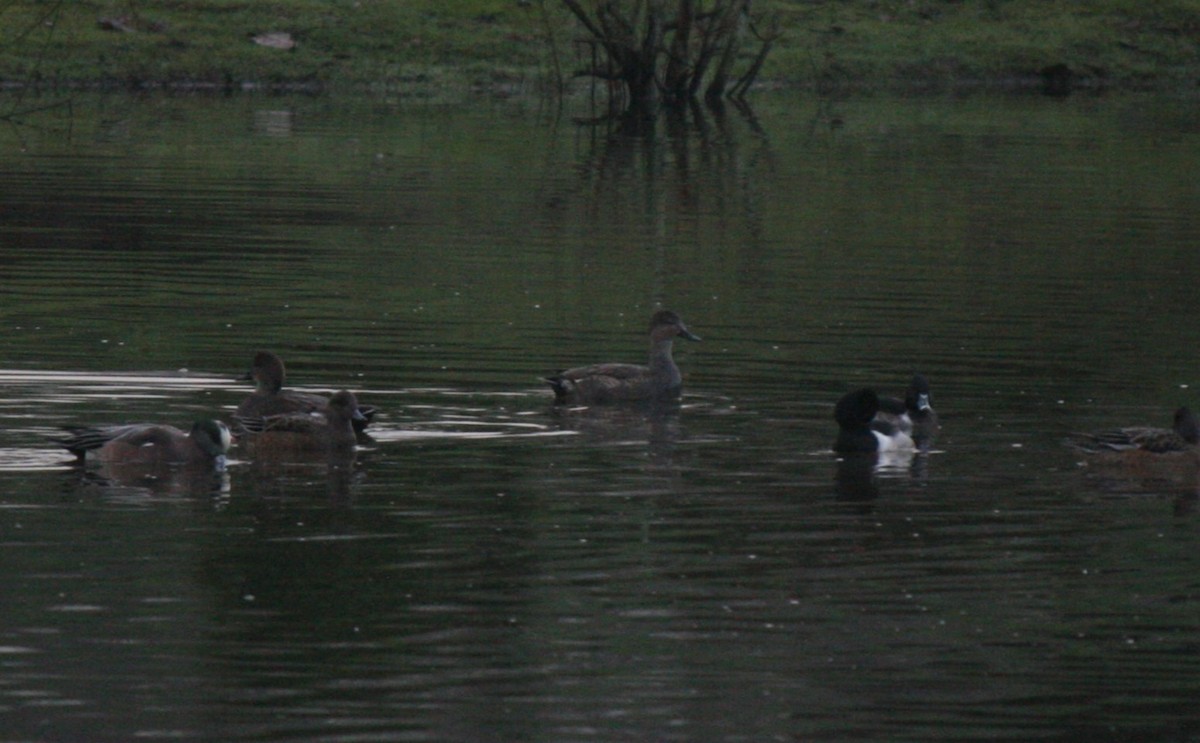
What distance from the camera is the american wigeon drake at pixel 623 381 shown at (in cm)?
1922

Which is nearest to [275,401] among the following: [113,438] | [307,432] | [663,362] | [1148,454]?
[307,432]

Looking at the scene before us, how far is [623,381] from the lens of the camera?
19578mm

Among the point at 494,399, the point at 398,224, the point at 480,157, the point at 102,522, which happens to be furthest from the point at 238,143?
the point at 102,522

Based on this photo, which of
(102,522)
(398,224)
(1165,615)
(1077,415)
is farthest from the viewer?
(398,224)

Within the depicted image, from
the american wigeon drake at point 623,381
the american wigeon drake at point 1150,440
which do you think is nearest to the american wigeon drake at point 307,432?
the american wigeon drake at point 623,381

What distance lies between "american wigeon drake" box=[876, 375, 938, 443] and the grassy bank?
4650cm

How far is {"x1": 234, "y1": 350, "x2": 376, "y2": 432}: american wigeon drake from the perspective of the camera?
56.7 feet

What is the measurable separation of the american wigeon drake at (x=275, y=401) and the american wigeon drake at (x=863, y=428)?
11.2 feet

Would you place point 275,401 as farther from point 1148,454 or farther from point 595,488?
point 1148,454

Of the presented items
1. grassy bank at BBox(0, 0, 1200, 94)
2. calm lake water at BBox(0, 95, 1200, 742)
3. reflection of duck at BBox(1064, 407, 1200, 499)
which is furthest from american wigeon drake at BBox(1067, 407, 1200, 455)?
grassy bank at BBox(0, 0, 1200, 94)

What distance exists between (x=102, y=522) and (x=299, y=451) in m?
2.81

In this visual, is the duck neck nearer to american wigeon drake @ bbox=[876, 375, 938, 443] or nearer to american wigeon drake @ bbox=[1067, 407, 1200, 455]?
american wigeon drake @ bbox=[876, 375, 938, 443]

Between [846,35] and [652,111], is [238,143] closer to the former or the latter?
[652,111]

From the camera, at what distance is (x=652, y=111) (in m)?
63.6
